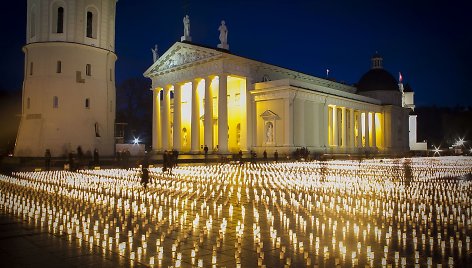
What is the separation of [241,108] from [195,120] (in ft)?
21.5

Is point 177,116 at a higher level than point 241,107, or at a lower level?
lower

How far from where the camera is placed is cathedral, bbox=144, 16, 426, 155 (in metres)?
51.3

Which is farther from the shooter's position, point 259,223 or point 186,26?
point 186,26

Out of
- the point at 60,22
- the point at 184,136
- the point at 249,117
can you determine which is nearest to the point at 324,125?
the point at 249,117

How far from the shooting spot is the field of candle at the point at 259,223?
6691 mm

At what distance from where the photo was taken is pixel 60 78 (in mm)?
38938

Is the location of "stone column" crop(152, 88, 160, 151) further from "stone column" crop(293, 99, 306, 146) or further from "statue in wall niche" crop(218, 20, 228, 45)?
"stone column" crop(293, 99, 306, 146)

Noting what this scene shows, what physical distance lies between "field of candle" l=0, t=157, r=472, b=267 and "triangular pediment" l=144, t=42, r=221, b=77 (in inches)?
1453

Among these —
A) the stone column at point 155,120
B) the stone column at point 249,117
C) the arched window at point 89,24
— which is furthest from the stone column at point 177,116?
the arched window at point 89,24

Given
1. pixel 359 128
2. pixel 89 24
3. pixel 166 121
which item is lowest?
pixel 359 128

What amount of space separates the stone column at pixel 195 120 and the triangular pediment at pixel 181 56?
3067 millimetres

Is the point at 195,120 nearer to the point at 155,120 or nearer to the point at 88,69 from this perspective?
the point at 155,120

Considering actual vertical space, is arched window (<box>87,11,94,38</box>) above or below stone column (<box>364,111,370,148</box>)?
above

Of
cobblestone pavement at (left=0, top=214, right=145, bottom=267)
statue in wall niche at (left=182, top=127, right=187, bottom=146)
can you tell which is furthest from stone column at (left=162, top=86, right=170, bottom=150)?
cobblestone pavement at (left=0, top=214, right=145, bottom=267)
